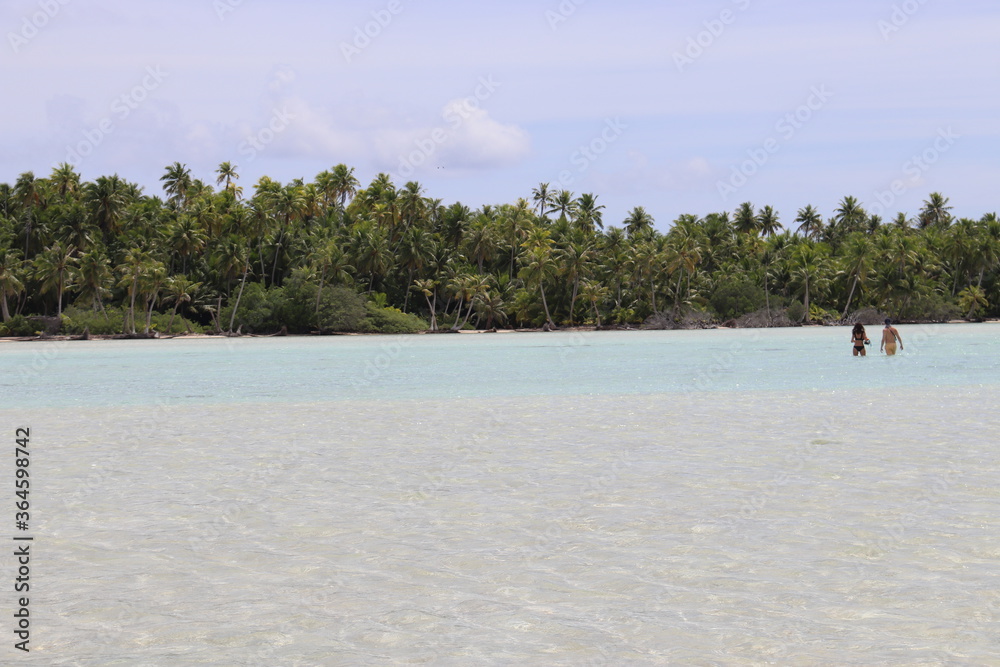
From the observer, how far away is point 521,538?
313 inches

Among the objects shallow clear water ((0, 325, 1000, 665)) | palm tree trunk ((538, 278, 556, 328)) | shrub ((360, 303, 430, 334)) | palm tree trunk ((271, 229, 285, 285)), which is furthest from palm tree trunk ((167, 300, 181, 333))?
shallow clear water ((0, 325, 1000, 665))

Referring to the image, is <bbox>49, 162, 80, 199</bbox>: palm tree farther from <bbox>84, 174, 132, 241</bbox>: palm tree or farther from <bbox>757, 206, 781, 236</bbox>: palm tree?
<bbox>757, 206, 781, 236</bbox>: palm tree

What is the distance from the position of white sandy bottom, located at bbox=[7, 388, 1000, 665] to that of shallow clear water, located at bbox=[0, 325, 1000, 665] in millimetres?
26

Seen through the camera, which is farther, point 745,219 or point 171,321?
point 745,219

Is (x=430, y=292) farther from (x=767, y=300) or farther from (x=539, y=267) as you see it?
(x=767, y=300)

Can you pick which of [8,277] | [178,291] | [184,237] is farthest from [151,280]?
[8,277]

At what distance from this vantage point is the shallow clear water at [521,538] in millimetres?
5547

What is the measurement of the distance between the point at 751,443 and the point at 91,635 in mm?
9447

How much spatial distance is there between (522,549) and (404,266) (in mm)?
103620

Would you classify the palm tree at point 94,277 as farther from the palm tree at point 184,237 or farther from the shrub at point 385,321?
the shrub at point 385,321

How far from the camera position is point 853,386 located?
24141mm

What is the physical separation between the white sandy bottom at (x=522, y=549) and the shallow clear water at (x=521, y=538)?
0.03 meters

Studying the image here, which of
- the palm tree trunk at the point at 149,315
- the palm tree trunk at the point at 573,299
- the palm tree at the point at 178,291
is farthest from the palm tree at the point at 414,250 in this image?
the palm tree trunk at the point at 149,315

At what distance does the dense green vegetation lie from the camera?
99188 millimetres
